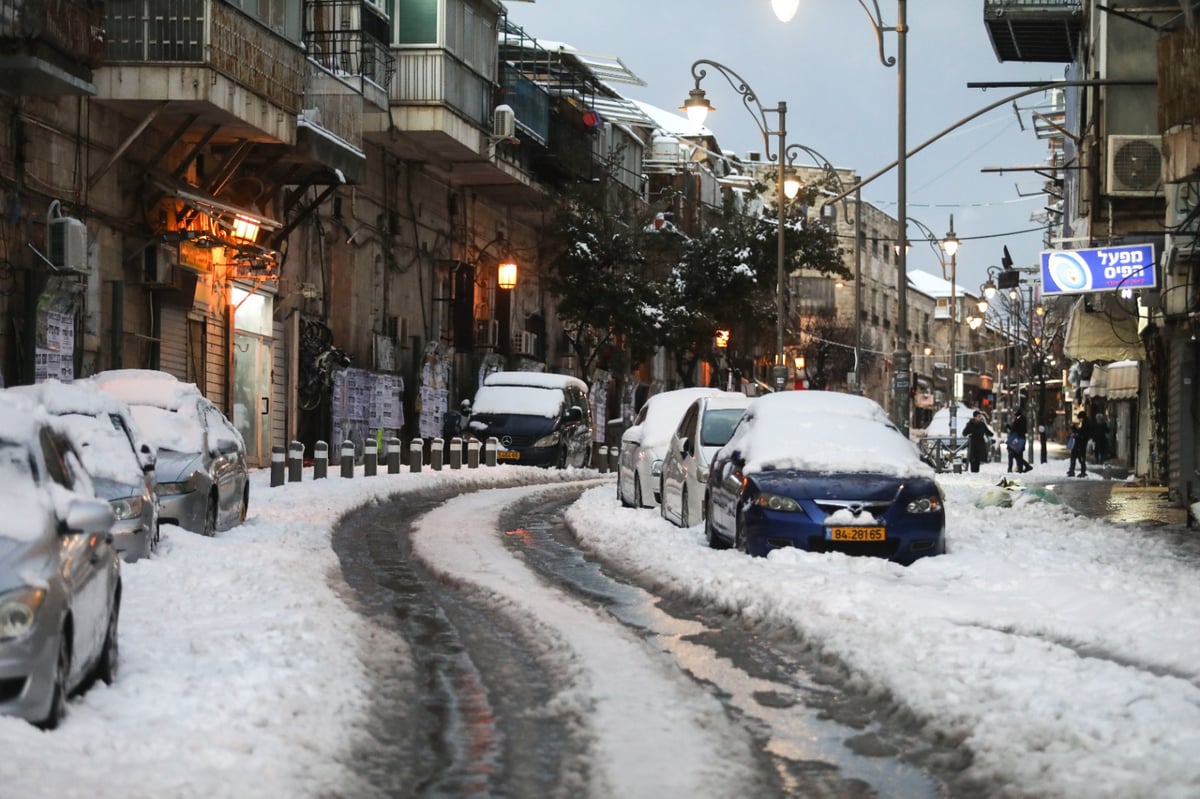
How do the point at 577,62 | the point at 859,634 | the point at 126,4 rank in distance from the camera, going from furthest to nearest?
the point at 577,62 → the point at 126,4 → the point at 859,634

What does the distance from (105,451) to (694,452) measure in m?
8.16

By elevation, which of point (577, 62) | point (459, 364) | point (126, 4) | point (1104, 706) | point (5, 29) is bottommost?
point (1104, 706)

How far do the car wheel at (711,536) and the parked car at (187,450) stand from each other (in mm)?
4820

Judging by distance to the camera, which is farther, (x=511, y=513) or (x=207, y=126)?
(x=207, y=126)

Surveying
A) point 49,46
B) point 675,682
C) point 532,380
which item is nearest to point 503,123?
point 532,380

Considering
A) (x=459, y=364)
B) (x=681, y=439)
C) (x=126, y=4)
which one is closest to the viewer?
(x=681, y=439)

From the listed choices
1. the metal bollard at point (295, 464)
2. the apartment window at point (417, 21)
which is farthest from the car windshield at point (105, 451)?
the apartment window at point (417, 21)

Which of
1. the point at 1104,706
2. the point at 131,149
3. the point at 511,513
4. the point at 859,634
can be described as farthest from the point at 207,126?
the point at 1104,706

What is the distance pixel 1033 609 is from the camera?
12141 mm

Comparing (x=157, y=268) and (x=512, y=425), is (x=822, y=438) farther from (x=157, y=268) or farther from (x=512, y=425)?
(x=512, y=425)

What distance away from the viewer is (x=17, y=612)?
266 inches

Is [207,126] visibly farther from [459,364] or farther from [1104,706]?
[1104,706]

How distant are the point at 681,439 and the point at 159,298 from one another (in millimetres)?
12277

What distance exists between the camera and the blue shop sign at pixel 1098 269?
29.5 meters
